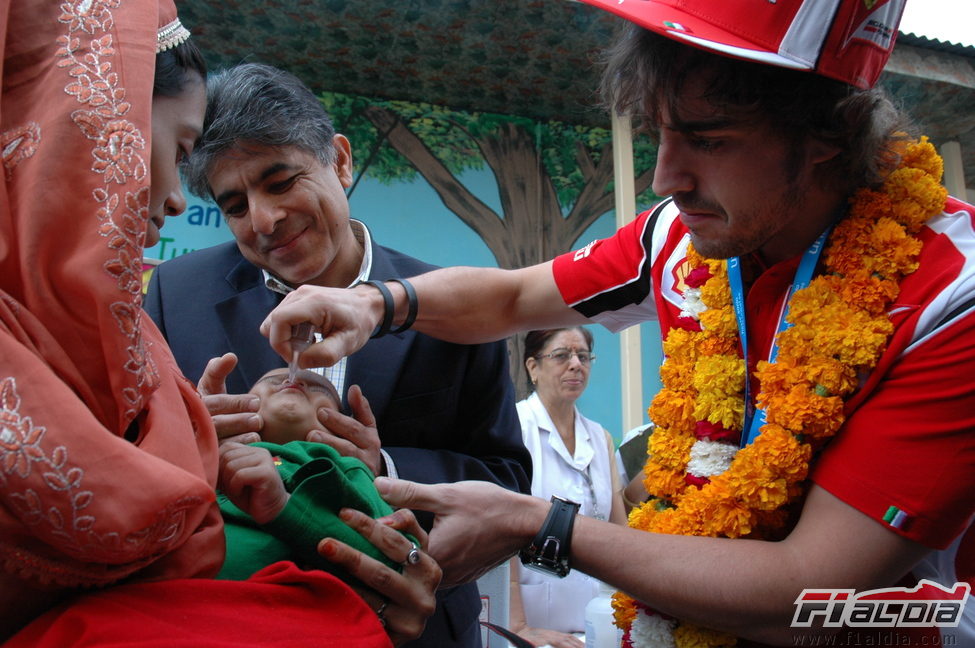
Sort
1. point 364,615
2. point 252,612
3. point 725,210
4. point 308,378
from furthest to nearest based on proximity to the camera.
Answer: point 308,378, point 725,210, point 364,615, point 252,612

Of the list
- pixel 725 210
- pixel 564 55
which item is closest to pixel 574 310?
pixel 725 210

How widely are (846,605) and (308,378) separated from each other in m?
1.58

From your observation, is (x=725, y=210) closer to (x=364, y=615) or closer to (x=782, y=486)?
(x=782, y=486)

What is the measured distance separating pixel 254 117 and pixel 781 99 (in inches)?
62.8

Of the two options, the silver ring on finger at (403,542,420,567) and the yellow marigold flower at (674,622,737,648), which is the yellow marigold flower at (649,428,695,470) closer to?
the yellow marigold flower at (674,622,737,648)

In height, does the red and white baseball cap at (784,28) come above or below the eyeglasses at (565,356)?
above

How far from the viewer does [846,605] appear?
1.95 metres

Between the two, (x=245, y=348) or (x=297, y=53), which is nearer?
(x=245, y=348)

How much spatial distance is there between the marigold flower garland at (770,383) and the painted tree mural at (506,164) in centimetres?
598

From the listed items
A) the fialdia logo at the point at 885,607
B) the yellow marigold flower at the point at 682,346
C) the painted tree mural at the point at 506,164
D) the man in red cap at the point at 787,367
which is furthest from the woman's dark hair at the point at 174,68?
the painted tree mural at the point at 506,164

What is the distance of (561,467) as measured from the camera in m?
5.30

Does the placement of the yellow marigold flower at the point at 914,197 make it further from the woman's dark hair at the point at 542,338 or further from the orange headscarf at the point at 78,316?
the woman's dark hair at the point at 542,338

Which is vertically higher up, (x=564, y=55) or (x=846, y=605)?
(x=564, y=55)

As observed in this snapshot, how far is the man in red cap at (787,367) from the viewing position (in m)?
1.91
